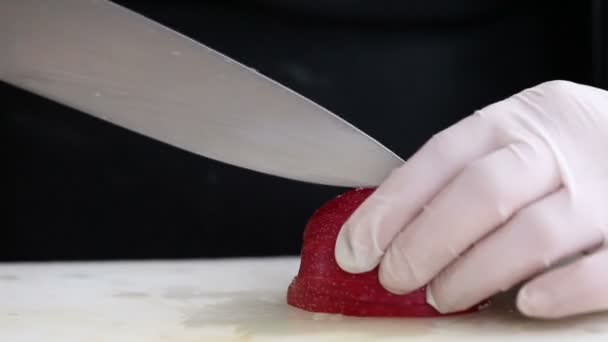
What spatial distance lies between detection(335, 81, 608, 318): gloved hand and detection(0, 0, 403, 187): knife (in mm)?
49

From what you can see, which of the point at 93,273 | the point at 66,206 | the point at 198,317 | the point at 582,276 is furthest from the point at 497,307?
the point at 66,206

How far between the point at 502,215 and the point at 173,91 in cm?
26

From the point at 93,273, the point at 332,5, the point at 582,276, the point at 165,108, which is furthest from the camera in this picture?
the point at 332,5

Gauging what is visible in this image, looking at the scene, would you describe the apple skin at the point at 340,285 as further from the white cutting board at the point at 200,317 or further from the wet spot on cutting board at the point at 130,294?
the wet spot on cutting board at the point at 130,294

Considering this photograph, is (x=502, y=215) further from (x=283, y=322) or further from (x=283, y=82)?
(x=283, y=82)

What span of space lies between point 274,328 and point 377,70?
431mm

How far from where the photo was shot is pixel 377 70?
89cm

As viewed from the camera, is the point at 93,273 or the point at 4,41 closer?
the point at 4,41

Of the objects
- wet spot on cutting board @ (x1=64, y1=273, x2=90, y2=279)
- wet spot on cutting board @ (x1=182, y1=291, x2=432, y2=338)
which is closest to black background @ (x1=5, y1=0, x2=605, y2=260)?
wet spot on cutting board @ (x1=64, y1=273, x2=90, y2=279)

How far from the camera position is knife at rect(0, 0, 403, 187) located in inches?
22.3

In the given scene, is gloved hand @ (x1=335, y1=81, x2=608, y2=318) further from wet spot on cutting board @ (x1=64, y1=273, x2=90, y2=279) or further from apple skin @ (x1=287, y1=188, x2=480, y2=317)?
wet spot on cutting board @ (x1=64, y1=273, x2=90, y2=279)

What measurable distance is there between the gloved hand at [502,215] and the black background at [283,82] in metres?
0.36

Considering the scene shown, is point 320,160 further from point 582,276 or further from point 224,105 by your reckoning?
point 582,276

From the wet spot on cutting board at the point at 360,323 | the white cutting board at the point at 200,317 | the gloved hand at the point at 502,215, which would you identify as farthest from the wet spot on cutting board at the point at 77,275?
the gloved hand at the point at 502,215
